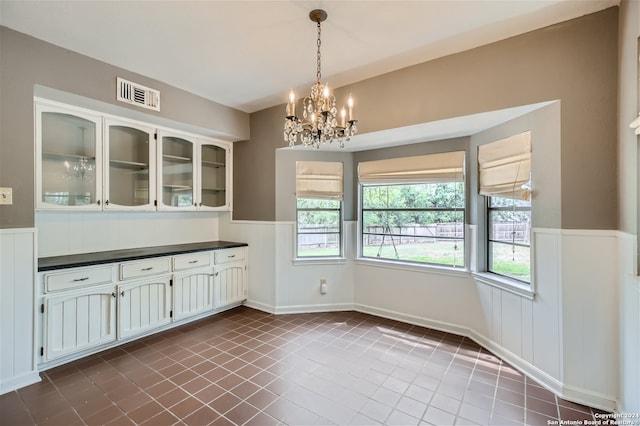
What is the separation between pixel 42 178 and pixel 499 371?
4.33m

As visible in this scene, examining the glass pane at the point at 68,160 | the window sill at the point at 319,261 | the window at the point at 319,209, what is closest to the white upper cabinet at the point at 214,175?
the window at the point at 319,209

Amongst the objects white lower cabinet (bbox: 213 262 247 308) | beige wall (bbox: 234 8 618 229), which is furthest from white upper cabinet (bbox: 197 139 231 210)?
beige wall (bbox: 234 8 618 229)

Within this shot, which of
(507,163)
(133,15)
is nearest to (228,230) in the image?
(133,15)

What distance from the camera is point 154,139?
132 inches

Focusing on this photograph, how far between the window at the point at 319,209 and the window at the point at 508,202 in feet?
5.83

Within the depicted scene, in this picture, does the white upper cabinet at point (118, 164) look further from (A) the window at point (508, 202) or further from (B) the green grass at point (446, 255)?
(A) the window at point (508, 202)

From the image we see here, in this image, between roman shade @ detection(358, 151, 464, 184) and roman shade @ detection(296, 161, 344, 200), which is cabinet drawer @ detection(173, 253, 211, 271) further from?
roman shade @ detection(358, 151, 464, 184)

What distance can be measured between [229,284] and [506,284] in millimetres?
3185

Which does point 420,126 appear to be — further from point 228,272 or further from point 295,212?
point 228,272

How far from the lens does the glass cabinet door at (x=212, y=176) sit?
395cm

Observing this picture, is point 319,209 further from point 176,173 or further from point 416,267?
point 176,173

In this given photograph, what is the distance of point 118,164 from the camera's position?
3133 millimetres

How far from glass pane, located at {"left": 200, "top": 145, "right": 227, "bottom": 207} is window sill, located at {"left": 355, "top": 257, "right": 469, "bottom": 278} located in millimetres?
2159

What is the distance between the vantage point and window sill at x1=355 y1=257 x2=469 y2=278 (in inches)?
128
